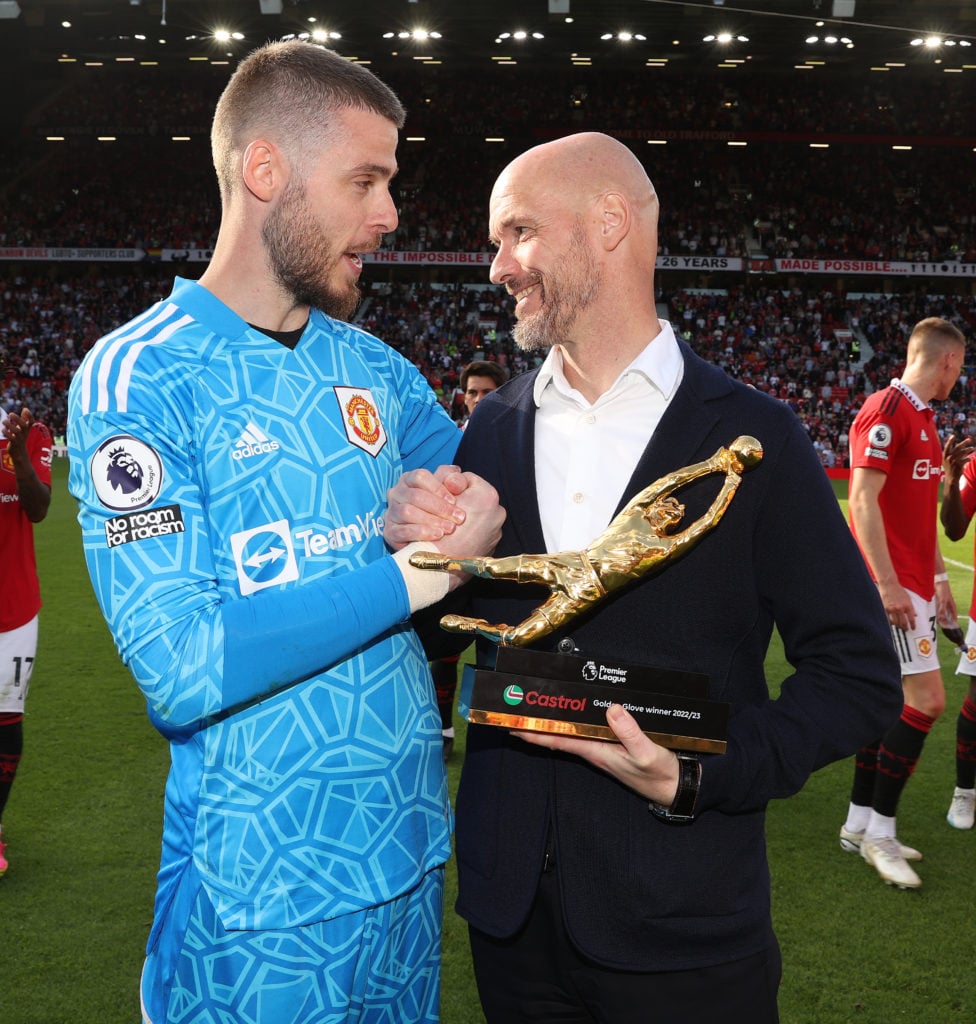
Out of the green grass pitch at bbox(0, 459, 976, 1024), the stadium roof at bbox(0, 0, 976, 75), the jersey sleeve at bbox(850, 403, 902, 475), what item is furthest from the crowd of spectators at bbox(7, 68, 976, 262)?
the jersey sleeve at bbox(850, 403, 902, 475)

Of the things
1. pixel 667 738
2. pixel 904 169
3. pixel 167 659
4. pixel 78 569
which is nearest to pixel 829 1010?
pixel 667 738

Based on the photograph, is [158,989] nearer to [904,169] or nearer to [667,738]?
[667,738]

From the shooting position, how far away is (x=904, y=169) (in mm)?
36719

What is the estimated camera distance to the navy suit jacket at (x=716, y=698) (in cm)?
176

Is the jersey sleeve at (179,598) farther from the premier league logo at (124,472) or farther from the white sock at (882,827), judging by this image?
the white sock at (882,827)

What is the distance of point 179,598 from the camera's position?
1602 mm

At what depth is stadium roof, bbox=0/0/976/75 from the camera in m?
25.5

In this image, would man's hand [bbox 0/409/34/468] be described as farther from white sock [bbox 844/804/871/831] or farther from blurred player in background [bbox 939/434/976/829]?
blurred player in background [bbox 939/434/976/829]

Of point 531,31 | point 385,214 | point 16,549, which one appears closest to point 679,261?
point 531,31

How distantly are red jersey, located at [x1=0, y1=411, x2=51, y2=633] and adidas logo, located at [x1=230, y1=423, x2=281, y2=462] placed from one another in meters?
3.37

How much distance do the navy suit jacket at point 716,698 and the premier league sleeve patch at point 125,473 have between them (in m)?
0.67

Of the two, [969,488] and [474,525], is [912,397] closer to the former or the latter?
[969,488]

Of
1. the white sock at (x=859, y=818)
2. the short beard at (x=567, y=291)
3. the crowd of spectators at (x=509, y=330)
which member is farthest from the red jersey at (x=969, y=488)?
the crowd of spectators at (x=509, y=330)

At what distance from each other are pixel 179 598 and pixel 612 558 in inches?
27.1
